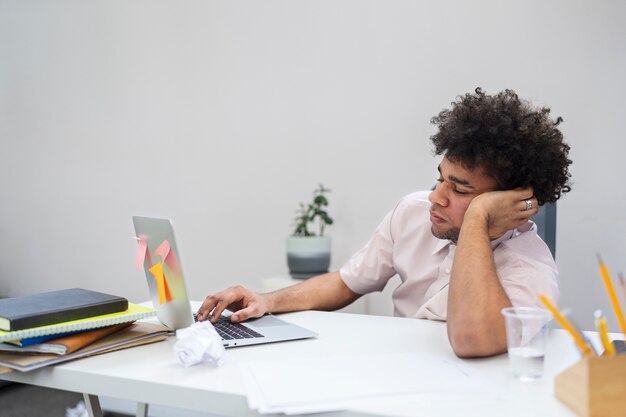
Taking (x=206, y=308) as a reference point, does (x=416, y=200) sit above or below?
above

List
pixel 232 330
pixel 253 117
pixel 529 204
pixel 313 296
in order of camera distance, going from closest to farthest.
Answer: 1. pixel 232 330
2. pixel 529 204
3. pixel 313 296
4. pixel 253 117

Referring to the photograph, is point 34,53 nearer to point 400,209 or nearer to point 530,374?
point 400,209

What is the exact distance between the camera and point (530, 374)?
0.94m

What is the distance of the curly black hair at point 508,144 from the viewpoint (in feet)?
4.69

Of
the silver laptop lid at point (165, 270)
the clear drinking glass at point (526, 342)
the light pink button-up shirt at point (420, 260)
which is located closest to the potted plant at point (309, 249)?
the light pink button-up shirt at point (420, 260)

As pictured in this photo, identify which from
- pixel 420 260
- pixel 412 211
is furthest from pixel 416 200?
pixel 420 260

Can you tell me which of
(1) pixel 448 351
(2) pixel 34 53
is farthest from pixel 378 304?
(2) pixel 34 53

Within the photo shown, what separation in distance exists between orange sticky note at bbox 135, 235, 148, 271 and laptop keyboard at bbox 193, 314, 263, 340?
204mm

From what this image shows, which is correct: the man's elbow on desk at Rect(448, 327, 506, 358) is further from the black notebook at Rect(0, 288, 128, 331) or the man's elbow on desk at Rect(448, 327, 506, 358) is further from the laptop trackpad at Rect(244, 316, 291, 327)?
the black notebook at Rect(0, 288, 128, 331)

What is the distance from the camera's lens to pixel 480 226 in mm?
1303

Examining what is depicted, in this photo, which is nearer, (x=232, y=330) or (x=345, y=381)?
(x=345, y=381)

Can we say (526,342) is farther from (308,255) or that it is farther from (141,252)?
(308,255)

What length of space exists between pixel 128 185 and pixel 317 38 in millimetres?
1296

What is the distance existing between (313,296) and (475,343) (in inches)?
24.2
